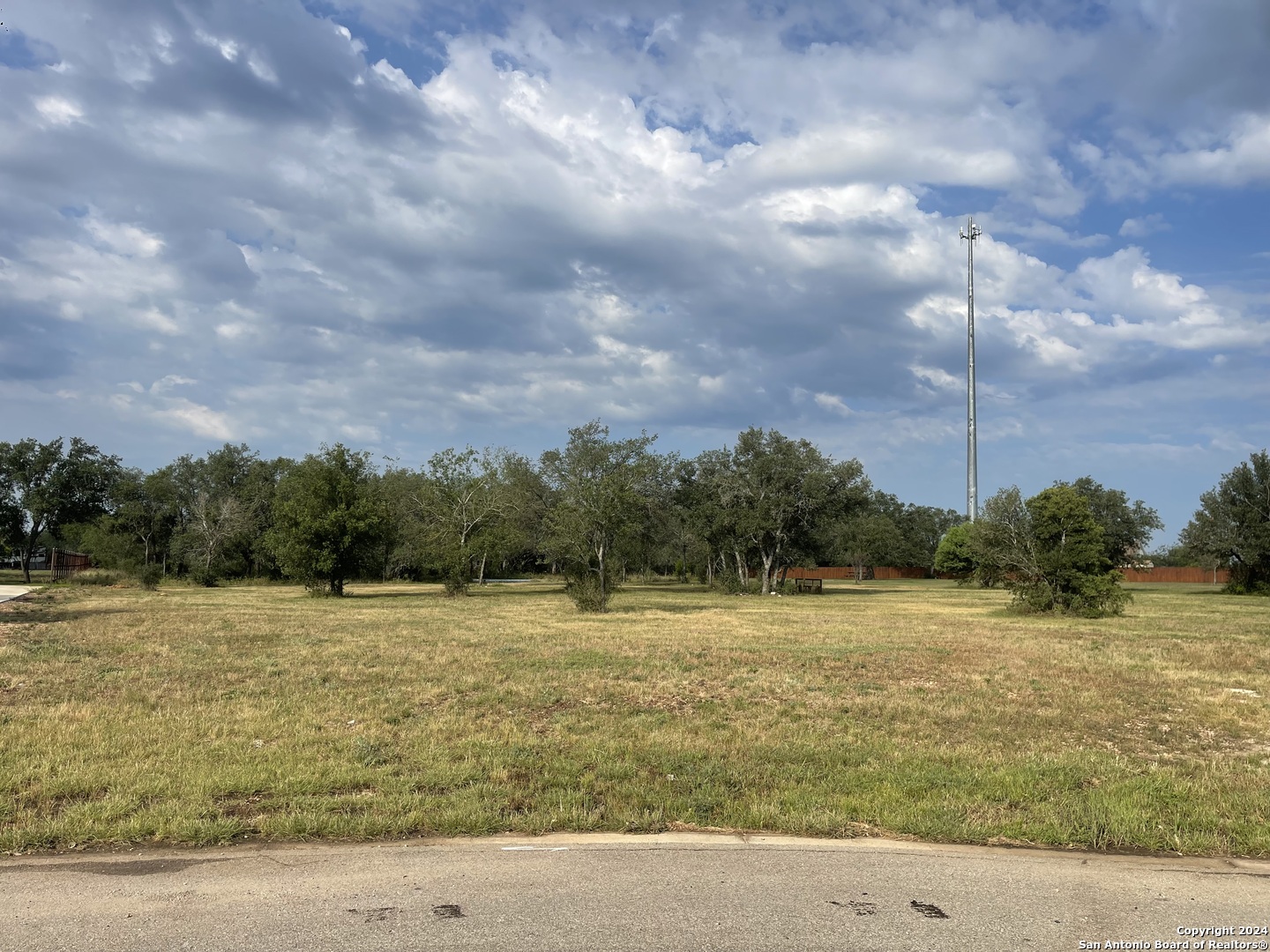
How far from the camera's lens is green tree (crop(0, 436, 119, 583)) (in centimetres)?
6075

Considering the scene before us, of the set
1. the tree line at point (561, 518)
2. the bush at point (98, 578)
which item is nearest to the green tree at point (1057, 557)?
the tree line at point (561, 518)

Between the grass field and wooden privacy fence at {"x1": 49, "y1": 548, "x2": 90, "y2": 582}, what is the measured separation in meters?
52.4

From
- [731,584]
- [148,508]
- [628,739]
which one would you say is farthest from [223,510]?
[628,739]

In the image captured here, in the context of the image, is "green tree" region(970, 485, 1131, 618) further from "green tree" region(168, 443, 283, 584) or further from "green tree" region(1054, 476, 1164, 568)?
"green tree" region(168, 443, 283, 584)

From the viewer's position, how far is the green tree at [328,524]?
129ft

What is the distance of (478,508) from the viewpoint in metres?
46.8

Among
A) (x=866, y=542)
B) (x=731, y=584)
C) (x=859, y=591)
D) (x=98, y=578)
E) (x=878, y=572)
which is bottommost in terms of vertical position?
(x=859, y=591)

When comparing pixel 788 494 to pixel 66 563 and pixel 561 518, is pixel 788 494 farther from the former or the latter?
pixel 66 563

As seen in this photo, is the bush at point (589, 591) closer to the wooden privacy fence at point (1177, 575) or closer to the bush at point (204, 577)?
the bush at point (204, 577)

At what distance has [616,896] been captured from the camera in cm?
487

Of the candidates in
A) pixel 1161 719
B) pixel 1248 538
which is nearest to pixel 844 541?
pixel 1248 538

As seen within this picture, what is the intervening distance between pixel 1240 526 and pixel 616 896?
54010 mm

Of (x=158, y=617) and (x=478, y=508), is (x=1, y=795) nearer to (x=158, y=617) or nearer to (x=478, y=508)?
(x=158, y=617)

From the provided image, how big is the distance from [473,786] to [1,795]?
3.58 meters
